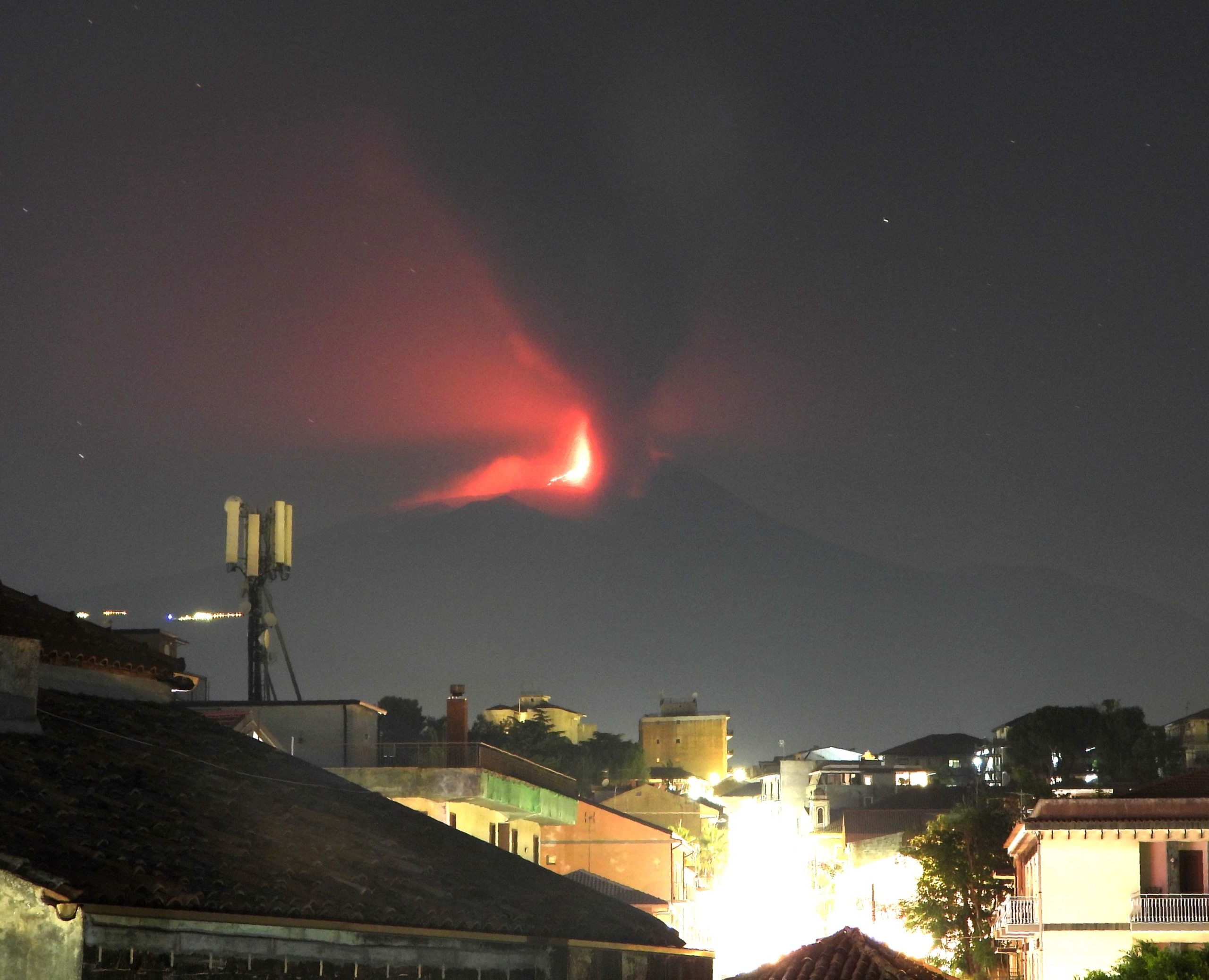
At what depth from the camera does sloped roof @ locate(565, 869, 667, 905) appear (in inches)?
2092

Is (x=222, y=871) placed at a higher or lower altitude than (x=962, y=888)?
higher

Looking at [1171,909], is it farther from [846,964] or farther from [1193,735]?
[1193,735]

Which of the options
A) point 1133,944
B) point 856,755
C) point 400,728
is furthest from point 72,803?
point 856,755

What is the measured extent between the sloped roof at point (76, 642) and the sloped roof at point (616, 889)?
106 feet

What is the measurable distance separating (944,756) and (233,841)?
146 m

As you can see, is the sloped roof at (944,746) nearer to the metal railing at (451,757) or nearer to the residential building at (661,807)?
the residential building at (661,807)

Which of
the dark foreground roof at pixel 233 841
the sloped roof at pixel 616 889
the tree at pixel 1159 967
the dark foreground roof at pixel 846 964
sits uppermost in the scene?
the dark foreground roof at pixel 233 841

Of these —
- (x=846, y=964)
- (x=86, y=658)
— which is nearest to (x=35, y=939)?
(x=86, y=658)

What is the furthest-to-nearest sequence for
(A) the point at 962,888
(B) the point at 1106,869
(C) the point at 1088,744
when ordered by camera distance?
1. (C) the point at 1088,744
2. (A) the point at 962,888
3. (B) the point at 1106,869

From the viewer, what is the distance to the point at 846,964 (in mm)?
20406

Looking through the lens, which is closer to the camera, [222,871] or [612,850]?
[222,871]

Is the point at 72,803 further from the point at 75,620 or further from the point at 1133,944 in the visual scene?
the point at 1133,944

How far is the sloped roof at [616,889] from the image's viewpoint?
174 ft

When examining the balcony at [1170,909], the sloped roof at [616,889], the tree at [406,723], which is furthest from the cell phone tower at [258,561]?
the tree at [406,723]
